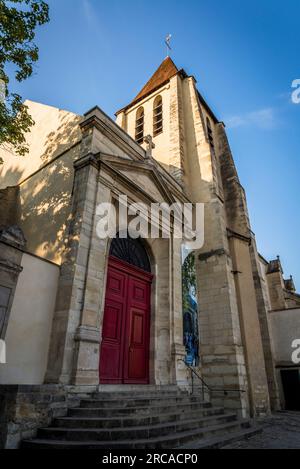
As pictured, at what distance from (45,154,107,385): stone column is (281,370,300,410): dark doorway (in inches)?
367

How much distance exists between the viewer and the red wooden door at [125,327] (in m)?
6.14

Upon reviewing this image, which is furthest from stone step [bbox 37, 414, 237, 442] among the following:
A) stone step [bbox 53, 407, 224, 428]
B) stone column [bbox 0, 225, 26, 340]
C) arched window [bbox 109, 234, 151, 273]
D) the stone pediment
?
the stone pediment

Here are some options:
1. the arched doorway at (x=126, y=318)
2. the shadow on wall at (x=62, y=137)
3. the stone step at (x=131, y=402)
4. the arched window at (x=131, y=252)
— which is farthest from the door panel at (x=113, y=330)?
the shadow on wall at (x=62, y=137)

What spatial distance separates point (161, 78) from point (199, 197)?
9.54 m

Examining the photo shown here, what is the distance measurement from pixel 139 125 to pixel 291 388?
536 inches

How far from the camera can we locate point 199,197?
1098 centimetres

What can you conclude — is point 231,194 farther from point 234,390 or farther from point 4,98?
point 4,98

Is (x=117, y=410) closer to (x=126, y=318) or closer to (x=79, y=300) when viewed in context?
(x=79, y=300)

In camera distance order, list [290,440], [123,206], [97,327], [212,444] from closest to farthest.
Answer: [212,444], [290,440], [97,327], [123,206]

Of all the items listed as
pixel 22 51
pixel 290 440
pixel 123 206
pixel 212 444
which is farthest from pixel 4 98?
pixel 290 440

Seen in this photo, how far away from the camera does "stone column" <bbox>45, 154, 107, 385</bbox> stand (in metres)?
4.71

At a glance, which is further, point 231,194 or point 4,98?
point 231,194

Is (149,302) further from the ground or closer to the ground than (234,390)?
further from the ground
